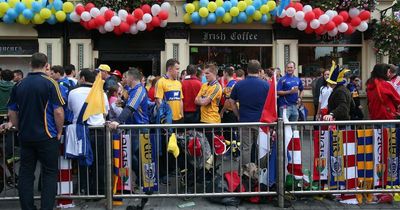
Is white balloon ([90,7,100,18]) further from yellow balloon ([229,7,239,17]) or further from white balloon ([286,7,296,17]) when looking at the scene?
white balloon ([286,7,296,17])

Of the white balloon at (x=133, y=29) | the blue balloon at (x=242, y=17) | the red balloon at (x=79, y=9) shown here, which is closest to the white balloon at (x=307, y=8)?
the blue balloon at (x=242, y=17)

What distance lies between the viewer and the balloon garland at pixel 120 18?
547 inches

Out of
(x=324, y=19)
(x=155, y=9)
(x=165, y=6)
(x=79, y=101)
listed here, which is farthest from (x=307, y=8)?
(x=79, y=101)

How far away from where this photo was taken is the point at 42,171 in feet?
18.8

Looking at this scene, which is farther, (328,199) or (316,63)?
(316,63)

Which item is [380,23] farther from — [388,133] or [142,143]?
[142,143]

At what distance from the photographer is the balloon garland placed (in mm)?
13898

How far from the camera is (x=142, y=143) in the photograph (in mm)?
6250

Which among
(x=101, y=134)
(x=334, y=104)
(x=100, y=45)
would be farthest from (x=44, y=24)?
(x=334, y=104)

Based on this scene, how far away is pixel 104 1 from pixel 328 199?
9.82 meters

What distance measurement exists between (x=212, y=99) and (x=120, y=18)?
22.6ft

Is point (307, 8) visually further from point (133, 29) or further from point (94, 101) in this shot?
point (94, 101)

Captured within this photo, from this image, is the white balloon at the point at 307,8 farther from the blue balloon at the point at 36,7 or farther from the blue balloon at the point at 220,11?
the blue balloon at the point at 36,7

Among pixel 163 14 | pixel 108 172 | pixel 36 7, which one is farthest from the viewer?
pixel 163 14
